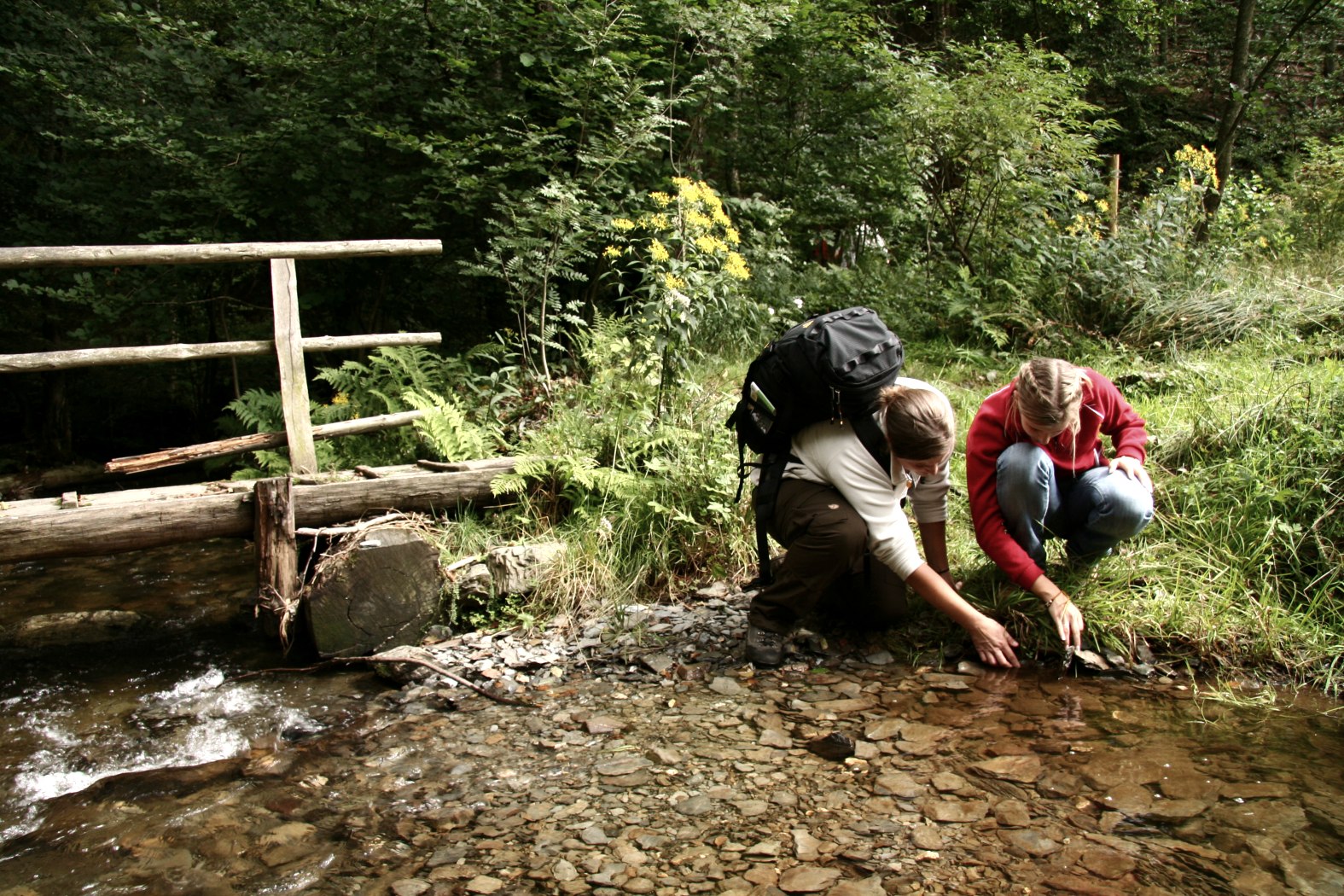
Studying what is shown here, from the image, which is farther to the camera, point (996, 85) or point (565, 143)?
point (996, 85)

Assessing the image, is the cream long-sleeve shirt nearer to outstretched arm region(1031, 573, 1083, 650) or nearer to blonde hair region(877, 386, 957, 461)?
blonde hair region(877, 386, 957, 461)

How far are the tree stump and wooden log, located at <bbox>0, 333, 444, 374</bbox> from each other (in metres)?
1.49

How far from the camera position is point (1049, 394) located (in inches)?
127

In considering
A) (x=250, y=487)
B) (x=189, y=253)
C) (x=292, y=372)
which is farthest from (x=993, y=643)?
(x=189, y=253)

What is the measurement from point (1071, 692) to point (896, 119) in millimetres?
6163

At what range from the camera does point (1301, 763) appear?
9.73 feet

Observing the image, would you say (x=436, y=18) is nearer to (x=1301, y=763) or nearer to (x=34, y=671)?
(x=34, y=671)

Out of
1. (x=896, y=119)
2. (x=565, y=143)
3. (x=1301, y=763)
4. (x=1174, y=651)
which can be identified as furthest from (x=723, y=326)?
(x=1301, y=763)

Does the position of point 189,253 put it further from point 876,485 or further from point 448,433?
point 876,485

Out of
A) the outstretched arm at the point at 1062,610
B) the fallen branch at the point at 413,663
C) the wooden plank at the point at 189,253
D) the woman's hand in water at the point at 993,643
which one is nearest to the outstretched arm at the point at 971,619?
the woman's hand in water at the point at 993,643

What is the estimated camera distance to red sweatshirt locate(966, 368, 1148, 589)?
3.54 metres

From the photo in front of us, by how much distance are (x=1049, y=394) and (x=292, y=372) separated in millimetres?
4047

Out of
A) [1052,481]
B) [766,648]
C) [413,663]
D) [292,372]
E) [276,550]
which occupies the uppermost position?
[292,372]

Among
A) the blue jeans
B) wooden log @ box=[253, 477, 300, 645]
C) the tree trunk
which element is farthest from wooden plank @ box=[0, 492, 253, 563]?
the tree trunk
